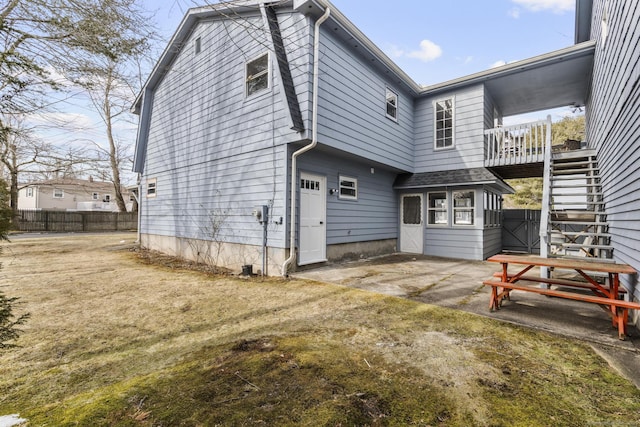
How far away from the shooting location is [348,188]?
8.14 metres

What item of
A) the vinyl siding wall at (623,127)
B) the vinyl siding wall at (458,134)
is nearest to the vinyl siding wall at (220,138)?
the vinyl siding wall at (623,127)

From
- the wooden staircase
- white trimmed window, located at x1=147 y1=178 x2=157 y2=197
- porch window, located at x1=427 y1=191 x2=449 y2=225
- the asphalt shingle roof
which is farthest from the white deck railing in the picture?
white trimmed window, located at x1=147 y1=178 x2=157 y2=197

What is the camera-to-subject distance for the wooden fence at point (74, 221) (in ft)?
63.6

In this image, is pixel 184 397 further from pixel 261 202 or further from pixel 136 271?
pixel 136 271

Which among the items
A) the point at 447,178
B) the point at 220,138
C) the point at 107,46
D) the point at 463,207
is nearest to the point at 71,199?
the point at 220,138

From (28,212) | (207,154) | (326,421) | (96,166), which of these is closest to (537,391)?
(326,421)

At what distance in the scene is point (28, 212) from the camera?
19266mm

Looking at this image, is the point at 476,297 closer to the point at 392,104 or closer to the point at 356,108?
the point at 356,108

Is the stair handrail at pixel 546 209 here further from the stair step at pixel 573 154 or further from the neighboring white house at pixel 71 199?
the neighboring white house at pixel 71 199

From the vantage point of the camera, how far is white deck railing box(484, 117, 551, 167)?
8062 mm

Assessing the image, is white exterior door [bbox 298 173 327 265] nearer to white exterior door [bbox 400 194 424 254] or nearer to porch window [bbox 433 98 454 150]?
white exterior door [bbox 400 194 424 254]

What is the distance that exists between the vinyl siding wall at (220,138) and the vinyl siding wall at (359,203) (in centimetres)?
120

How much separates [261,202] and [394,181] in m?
5.34

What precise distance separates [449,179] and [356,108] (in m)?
3.87
